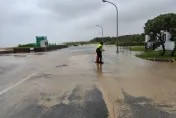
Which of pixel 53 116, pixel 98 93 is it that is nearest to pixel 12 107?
pixel 53 116

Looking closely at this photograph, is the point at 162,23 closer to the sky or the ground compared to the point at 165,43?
closer to the sky

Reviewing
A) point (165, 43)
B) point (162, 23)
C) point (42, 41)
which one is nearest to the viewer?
point (162, 23)

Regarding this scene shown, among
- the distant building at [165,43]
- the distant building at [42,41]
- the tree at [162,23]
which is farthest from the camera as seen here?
the distant building at [42,41]

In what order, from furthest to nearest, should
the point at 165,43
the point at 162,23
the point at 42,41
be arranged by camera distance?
the point at 42,41 → the point at 165,43 → the point at 162,23

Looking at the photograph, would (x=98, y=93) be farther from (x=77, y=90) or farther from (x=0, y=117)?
(x=0, y=117)

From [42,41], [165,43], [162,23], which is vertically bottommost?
[42,41]

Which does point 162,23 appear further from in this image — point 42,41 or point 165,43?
point 42,41

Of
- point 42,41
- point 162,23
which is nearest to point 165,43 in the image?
point 162,23

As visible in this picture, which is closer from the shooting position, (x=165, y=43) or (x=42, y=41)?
(x=165, y=43)

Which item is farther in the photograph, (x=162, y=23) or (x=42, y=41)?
(x=42, y=41)

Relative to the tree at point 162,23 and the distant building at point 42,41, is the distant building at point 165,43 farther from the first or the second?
the distant building at point 42,41

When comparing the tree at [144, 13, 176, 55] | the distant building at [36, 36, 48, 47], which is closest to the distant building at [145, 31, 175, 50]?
the tree at [144, 13, 176, 55]

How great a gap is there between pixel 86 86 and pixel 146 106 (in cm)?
379

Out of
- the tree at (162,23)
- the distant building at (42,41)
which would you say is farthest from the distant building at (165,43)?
the distant building at (42,41)
